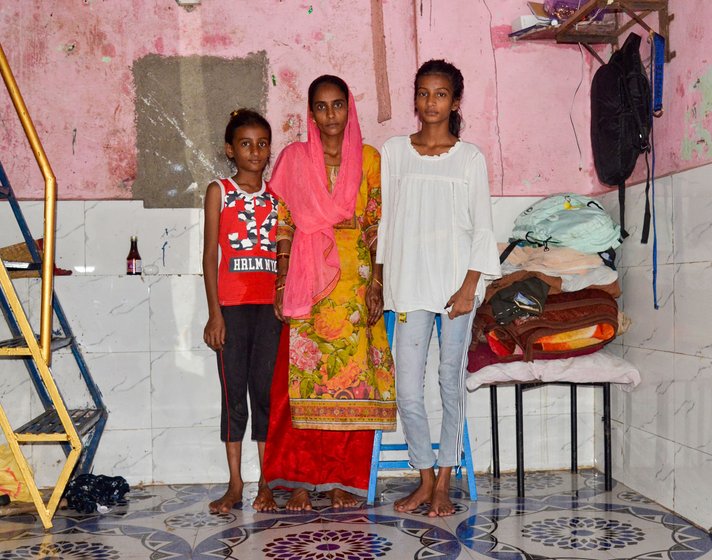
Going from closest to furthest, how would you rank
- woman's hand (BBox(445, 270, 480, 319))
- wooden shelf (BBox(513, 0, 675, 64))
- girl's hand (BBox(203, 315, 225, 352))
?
1. woman's hand (BBox(445, 270, 480, 319))
2. wooden shelf (BBox(513, 0, 675, 64))
3. girl's hand (BBox(203, 315, 225, 352))

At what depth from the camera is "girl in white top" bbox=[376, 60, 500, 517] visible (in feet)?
9.20

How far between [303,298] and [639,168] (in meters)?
1.44

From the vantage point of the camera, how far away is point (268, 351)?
3.01 m

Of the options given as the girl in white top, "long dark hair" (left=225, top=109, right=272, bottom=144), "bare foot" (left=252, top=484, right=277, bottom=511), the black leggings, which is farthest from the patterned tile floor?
"long dark hair" (left=225, top=109, right=272, bottom=144)

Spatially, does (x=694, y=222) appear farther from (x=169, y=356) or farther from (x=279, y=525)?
(x=169, y=356)

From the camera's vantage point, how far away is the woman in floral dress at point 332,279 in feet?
9.44

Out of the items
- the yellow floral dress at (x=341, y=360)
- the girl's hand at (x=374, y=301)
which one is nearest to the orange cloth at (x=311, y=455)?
the yellow floral dress at (x=341, y=360)

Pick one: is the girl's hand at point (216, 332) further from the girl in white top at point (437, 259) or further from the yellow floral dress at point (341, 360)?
the girl in white top at point (437, 259)

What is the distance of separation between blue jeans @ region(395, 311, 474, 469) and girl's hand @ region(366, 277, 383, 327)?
10 centimetres

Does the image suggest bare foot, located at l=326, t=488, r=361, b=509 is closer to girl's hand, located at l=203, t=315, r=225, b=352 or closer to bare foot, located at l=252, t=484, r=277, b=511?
bare foot, located at l=252, t=484, r=277, b=511

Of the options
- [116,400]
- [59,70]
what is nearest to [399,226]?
[116,400]

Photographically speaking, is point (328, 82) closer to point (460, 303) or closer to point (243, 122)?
point (243, 122)

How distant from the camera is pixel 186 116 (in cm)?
340

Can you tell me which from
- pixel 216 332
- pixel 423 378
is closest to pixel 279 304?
pixel 216 332
